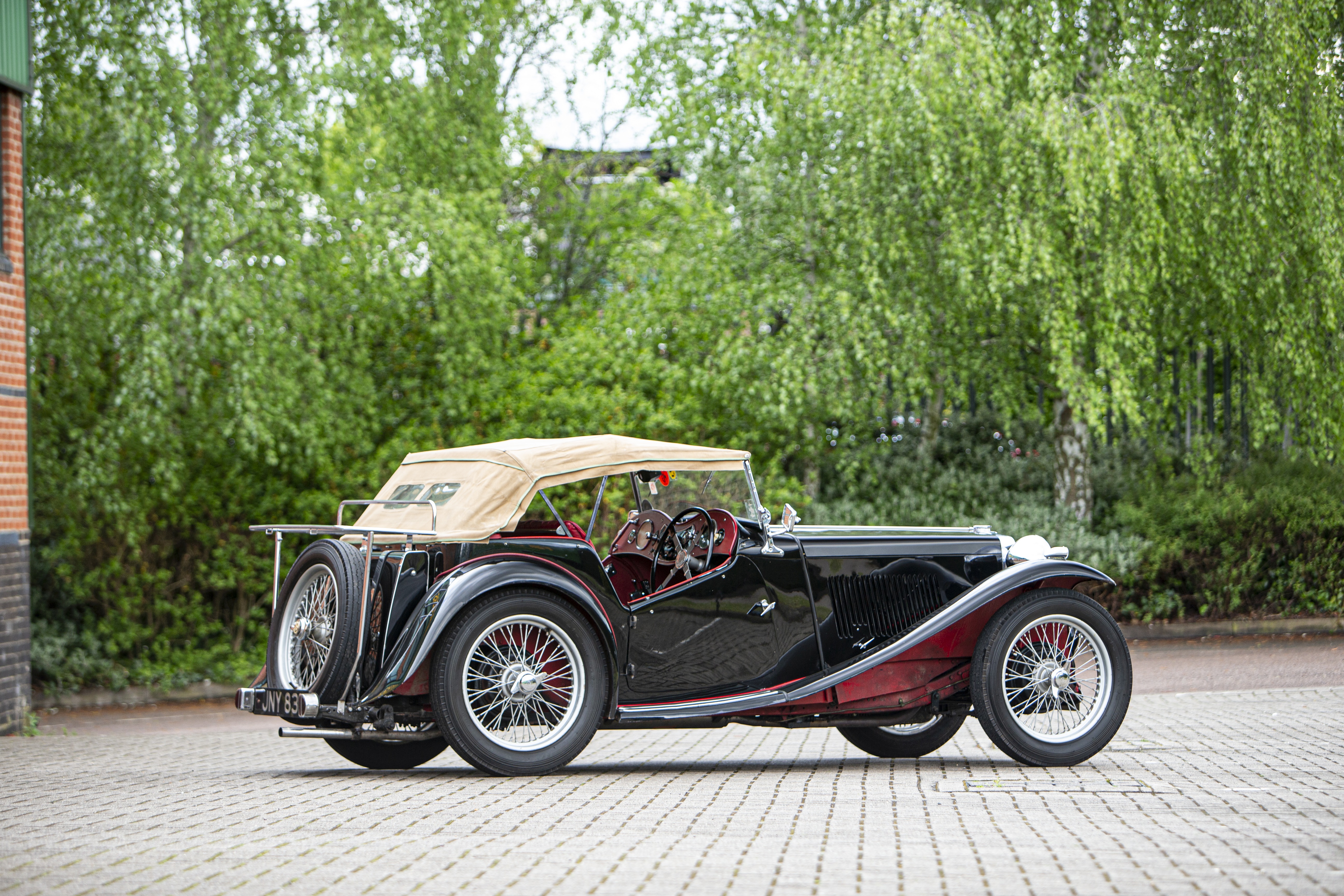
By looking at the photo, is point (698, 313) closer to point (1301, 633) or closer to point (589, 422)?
point (589, 422)

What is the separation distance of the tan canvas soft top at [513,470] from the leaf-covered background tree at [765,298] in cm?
682

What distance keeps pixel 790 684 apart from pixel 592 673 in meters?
1.19

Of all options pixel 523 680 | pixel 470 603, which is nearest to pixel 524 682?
pixel 523 680

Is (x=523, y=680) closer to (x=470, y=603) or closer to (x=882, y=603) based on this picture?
(x=470, y=603)

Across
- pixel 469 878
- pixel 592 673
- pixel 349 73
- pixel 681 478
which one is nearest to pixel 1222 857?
pixel 469 878

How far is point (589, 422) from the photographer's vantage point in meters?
16.9

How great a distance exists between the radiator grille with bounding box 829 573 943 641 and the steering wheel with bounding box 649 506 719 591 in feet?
2.45

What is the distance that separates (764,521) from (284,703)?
2.81 metres

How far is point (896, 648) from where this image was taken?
7.82 meters

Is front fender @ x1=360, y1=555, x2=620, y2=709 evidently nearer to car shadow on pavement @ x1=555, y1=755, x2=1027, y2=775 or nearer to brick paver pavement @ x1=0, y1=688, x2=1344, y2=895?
brick paver pavement @ x1=0, y1=688, x2=1344, y2=895

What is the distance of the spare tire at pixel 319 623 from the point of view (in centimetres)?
723

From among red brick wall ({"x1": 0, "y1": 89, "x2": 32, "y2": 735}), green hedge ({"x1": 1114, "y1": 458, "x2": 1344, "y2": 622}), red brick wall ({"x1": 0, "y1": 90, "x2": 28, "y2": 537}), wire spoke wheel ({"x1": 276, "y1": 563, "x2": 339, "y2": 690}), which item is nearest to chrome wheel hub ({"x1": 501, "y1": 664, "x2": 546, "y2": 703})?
wire spoke wheel ({"x1": 276, "y1": 563, "x2": 339, "y2": 690})

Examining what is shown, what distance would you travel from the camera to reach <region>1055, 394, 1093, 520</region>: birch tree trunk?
55.6 ft

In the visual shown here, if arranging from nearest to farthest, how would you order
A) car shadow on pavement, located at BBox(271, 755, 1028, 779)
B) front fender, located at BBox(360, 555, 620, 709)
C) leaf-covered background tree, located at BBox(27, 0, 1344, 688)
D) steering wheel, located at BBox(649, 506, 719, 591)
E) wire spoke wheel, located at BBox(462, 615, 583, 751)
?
front fender, located at BBox(360, 555, 620, 709) < wire spoke wheel, located at BBox(462, 615, 583, 751) < car shadow on pavement, located at BBox(271, 755, 1028, 779) < steering wheel, located at BBox(649, 506, 719, 591) < leaf-covered background tree, located at BBox(27, 0, 1344, 688)
